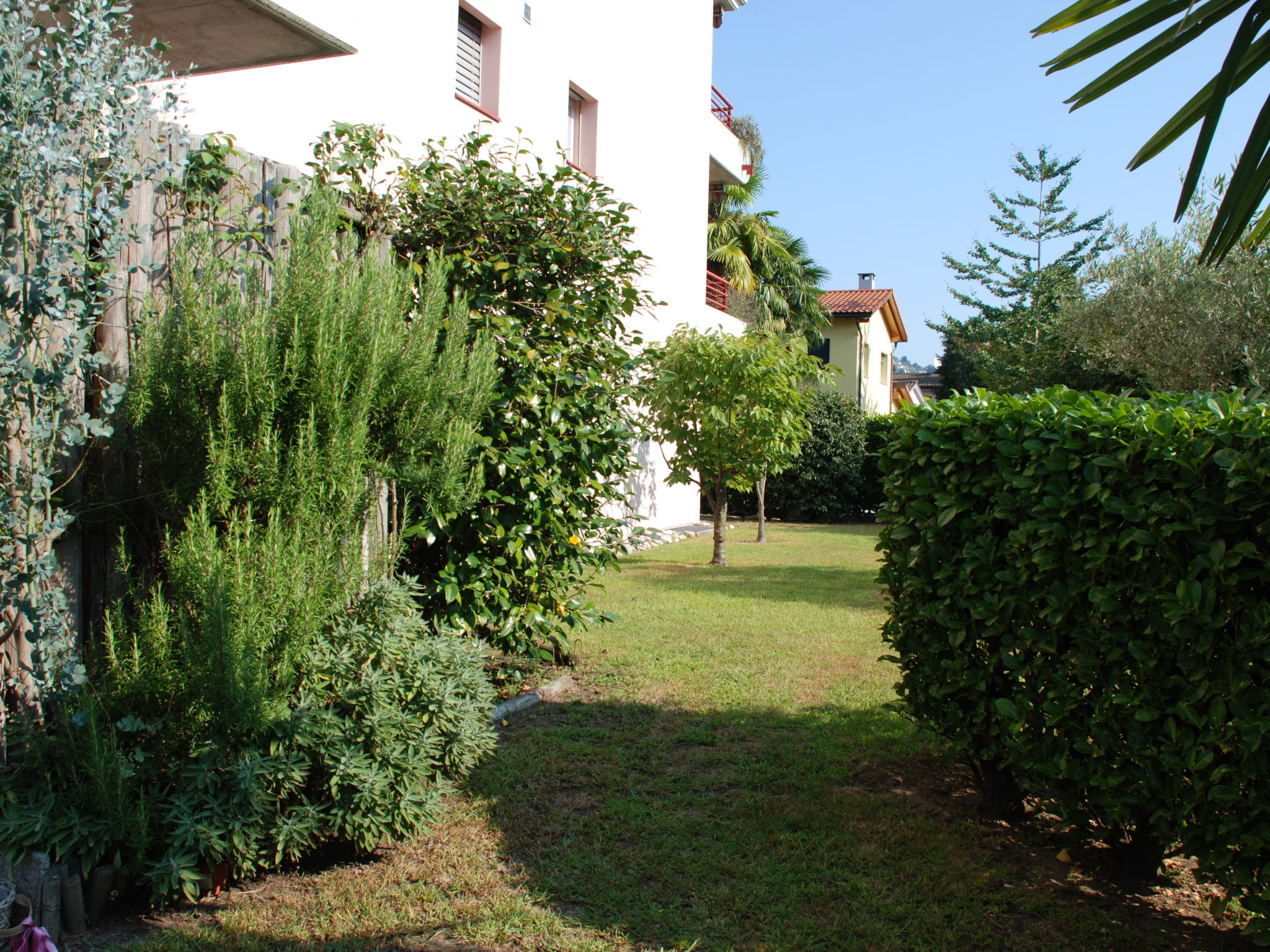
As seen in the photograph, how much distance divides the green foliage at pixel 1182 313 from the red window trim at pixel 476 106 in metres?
9.73

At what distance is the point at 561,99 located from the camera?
38.4ft

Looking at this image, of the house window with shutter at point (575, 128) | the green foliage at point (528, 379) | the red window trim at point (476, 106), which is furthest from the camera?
the house window with shutter at point (575, 128)

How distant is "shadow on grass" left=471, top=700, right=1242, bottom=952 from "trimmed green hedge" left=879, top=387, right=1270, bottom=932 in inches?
15.5

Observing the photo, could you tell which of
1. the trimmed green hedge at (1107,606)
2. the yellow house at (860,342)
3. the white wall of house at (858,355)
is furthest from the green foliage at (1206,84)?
the white wall of house at (858,355)

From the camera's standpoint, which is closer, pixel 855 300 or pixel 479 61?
pixel 479 61

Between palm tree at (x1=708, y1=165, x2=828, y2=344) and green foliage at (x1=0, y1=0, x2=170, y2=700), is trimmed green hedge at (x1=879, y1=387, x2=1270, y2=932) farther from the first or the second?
palm tree at (x1=708, y1=165, x2=828, y2=344)

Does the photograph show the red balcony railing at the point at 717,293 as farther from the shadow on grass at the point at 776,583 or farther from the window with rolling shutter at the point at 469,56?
the window with rolling shutter at the point at 469,56

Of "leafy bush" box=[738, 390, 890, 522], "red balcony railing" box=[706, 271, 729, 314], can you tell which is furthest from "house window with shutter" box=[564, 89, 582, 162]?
"leafy bush" box=[738, 390, 890, 522]

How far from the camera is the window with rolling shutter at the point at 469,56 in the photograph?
9914 mm

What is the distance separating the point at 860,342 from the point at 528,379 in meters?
30.3

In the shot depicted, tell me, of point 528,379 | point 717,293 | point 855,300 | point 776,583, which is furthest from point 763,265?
point 528,379

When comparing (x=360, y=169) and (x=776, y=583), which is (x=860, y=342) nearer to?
(x=776, y=583)

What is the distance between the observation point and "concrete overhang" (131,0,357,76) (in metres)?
4.52

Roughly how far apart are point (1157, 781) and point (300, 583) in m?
3.15
